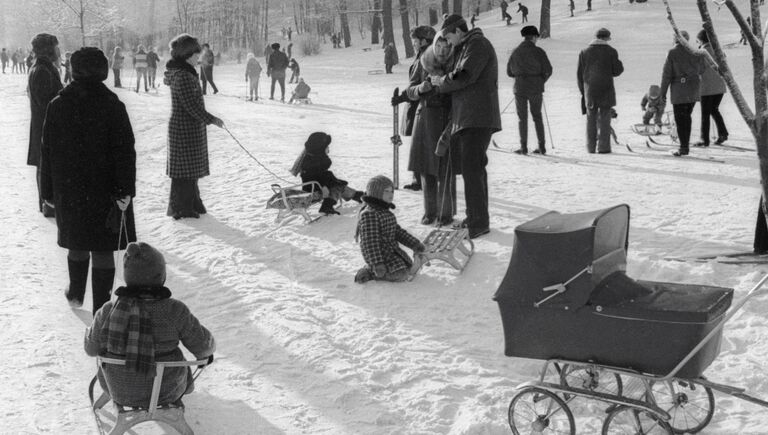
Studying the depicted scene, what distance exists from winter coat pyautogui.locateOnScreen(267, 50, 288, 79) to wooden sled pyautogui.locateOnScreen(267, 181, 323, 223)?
1620 centimetres

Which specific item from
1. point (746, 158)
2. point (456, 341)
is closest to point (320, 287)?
point (456, 341)

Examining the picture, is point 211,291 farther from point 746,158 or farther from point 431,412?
point 746,158

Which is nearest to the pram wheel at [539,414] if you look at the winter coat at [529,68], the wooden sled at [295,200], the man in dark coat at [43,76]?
the wooden sled at [295,200]

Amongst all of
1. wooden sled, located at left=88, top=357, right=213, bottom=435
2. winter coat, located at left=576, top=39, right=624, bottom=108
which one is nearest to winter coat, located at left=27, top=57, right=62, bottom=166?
wooden sled, located at left=88, top=357, right=213, bottom=435

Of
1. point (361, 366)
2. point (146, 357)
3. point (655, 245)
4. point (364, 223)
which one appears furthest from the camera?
point (655, 245)

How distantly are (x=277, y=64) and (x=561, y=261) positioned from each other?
851 inches

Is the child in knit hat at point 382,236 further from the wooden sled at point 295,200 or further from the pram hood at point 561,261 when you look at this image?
the pram hood at point 561,261

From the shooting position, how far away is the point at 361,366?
492 cm

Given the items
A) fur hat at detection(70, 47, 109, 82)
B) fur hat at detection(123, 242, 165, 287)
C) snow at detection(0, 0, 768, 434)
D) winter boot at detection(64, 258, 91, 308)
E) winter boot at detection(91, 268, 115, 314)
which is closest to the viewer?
fur hat at detection(123, 242, 165, 287)

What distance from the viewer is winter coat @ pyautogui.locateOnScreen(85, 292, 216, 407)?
3.87 meters

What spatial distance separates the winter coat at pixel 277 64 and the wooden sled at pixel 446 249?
18145 mm

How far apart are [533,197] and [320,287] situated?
3394 mm

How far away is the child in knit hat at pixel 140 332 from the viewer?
3811mm

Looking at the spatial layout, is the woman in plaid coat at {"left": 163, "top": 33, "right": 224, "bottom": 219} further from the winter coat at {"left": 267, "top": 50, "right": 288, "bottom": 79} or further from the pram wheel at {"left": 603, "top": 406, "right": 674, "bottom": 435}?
the winter coat at {"left": 267, "top": 50, "right": 288, "bottom": 79}
